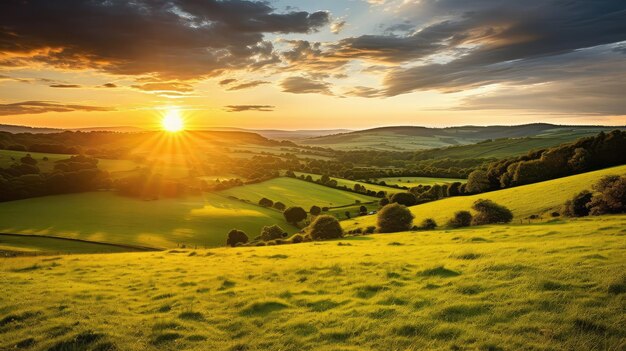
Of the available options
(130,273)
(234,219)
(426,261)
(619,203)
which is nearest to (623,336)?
(426,261)

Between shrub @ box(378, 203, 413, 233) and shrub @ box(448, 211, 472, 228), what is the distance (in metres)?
7.06

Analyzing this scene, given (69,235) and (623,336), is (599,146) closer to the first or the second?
(623,336)

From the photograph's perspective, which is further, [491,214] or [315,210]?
[315,210]

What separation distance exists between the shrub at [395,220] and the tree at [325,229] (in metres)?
6.98

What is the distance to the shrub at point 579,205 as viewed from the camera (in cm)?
4088

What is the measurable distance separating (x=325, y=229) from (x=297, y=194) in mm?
64776

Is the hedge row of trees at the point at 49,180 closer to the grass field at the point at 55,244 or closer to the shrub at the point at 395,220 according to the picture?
the grass field at the point at 55,244

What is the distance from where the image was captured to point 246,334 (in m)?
14.4

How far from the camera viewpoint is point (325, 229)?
57.8m

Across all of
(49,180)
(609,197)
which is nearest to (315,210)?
(49,180)

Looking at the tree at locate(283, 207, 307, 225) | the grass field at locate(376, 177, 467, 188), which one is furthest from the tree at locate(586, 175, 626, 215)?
the grass field at locate(376, 177, 467, 188)

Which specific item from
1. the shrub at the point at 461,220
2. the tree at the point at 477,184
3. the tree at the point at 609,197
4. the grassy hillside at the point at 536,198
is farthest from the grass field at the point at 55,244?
the tree at the point at 477,184

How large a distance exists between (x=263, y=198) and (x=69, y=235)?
55166 mm

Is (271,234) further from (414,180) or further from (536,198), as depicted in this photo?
(414,180)
